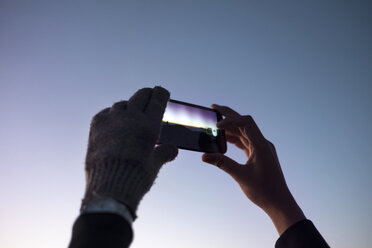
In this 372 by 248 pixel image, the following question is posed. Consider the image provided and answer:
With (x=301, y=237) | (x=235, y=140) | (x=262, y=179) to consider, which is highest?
(x=235, y=140)

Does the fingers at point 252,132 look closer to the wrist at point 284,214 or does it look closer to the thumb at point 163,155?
the wrist at point 284,214

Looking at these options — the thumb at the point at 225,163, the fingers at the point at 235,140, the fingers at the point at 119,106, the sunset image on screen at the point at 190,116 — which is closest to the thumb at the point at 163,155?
the fingers at the point at 119,106

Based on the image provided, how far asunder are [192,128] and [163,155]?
1.06 m

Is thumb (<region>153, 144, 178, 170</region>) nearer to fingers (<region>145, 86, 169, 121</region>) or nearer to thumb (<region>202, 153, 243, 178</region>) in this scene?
fingers (<region>145, 86, 169, 121</region>)

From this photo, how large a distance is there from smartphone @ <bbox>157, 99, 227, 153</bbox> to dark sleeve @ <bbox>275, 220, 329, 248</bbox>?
1.04 metres

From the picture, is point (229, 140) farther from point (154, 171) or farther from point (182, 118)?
point (154, 171)

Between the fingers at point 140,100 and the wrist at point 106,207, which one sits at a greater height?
the fingers at point 140,100

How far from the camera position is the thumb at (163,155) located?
136cm

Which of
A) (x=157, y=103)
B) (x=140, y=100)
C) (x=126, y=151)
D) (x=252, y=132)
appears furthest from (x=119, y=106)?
(x=252, y=132)

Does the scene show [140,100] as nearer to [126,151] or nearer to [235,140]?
[126,151]

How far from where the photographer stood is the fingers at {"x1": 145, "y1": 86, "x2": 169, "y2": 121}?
1.38 m

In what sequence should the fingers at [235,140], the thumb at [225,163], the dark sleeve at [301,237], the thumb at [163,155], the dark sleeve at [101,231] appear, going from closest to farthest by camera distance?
1. the dark sleeve at [101,231]
2. the thumb at [163,155]
3. the dark sleeve at [301,237]
4. the thumb at [225,163]
5. the fingers at [235,140]

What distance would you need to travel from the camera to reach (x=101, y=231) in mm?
773

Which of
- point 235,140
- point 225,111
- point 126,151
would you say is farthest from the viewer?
point 235,140
